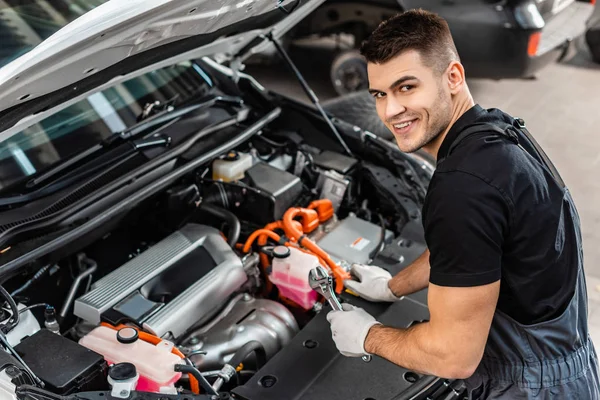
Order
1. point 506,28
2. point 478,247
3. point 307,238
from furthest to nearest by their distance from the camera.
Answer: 1. point 506,28
2. point 307,238
3. point 478,247

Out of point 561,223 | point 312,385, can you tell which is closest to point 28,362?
point 312,385

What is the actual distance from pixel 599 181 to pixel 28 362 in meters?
4.01

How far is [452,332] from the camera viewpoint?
1.51 m

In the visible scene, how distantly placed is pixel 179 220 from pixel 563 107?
166 inches

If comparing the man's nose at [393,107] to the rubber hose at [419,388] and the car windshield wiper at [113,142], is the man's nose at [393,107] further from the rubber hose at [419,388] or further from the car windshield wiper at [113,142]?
the car windshield wiper at [113,142]

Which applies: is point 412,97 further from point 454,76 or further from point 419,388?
point 419,388

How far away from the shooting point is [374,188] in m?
2.82

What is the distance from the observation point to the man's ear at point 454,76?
1632 mm

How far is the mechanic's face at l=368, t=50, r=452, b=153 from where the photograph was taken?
5.30 ft

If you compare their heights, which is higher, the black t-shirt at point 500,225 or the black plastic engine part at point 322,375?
the black t-shirt at point 500,225

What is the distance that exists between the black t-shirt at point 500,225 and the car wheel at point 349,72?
4068 mm

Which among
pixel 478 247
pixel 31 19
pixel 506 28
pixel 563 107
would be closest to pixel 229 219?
pixel 31 19

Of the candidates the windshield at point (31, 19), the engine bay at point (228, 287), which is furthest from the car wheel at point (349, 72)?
the windshield at point (31, 19)

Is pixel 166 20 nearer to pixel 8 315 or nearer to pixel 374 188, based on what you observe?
pixel 8 315
